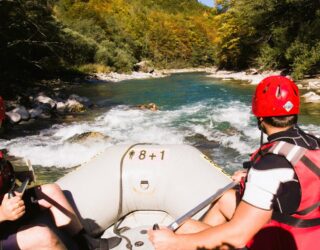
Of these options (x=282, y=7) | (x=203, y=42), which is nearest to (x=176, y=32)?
(x=203, y=42)

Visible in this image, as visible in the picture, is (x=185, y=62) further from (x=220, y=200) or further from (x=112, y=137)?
(x=220, y=200)

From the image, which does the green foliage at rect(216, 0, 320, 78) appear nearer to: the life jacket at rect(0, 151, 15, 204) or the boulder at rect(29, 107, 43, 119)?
the boulder at rect(29, 107, 43, 119)

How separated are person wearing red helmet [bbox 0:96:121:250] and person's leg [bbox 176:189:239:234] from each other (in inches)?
28.9

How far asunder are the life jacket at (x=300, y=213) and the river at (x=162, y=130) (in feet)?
15.0

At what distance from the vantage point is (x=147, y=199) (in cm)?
310

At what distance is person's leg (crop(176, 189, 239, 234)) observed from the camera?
1933mm

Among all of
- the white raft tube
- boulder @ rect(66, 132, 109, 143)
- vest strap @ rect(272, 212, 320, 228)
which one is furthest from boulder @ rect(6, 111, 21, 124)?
vest strap @ rect(272, 212, 320, 228)

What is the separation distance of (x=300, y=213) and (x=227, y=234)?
284mm

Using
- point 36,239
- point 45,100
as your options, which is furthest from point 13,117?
point 36,239

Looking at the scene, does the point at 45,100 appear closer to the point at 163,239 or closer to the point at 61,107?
the point at 61,107

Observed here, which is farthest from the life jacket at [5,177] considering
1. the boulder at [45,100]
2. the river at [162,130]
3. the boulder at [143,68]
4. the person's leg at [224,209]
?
the boulder at [143,68]

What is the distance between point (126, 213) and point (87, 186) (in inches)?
16.5

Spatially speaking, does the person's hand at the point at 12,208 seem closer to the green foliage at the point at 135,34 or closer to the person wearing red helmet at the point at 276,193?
the person wearing red helmet at the point at 276,193

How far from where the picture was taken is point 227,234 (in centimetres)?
145
